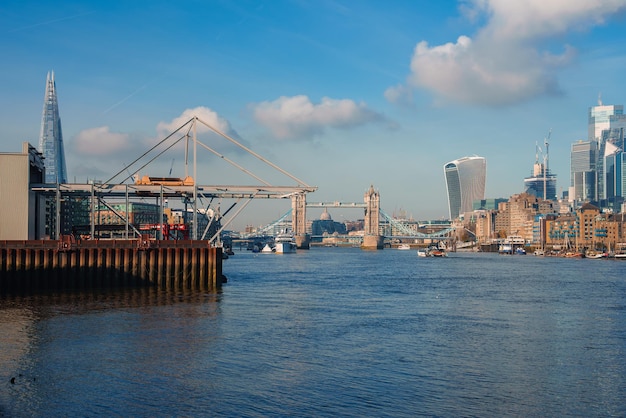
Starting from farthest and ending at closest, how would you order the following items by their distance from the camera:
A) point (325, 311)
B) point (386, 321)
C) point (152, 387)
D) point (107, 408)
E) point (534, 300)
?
point (534, 300) < point (325, 311) < point (386, 321) < point (152, 387) < point (107, 408)

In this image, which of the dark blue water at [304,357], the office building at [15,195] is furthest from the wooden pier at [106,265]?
the dark blue water at [304,357]

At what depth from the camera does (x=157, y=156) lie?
2712 inches

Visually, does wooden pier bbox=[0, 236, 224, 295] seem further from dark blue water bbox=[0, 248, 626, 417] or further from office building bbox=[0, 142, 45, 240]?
dark blue water bbox=[0, 248, 626, 417]

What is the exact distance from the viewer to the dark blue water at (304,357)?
24.1 meters

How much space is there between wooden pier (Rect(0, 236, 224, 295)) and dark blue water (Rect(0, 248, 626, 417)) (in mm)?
5886

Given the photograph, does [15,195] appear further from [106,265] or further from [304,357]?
[304,357]

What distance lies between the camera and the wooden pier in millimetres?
56688

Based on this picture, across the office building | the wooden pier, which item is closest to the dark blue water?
the wooden pier

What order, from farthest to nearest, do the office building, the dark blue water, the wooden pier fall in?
1. the office building
2. the wooden pier
3. the dark blue water

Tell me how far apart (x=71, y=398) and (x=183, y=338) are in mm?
11306

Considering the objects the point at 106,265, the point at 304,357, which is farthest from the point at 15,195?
the point at 304,357

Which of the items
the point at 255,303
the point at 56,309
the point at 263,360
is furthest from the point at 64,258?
the point at 263,360

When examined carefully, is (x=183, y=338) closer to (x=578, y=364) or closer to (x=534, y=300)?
(x=578, y=364)

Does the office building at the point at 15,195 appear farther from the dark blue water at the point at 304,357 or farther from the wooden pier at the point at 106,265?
the dark blue water at the point at 304,357
